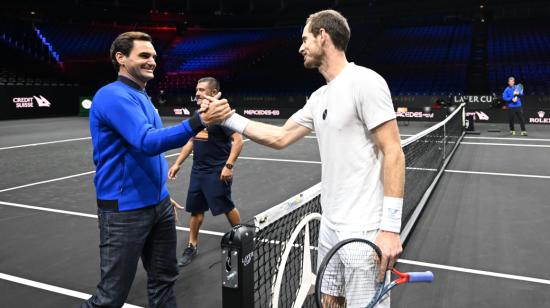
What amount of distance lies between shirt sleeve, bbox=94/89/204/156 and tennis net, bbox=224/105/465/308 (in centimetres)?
67

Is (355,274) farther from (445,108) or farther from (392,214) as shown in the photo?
(445,108)

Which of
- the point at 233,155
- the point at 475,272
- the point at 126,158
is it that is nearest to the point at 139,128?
→ the point at 126,158

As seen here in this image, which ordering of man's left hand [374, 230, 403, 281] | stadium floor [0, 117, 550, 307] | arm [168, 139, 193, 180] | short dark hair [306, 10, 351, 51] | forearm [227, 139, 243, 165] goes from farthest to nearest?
arm [168, 139, 193, 180], forearm [227, 139, 243, 165], stadium floor [0, 117, 550, 307], short dark hair [306, 10, 351, 51], man's left hand [374, 230, 403, 281]

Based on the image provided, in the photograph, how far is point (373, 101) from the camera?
2.16 meters

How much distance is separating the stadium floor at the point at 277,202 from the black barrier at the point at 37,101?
46.1 feet

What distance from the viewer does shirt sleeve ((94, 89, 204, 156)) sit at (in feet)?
8.32

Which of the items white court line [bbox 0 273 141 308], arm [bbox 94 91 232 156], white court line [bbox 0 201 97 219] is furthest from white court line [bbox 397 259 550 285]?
white court line [bbox 0 201 97 219]

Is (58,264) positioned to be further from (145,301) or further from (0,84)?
(0,84)

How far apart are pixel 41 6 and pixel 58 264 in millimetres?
32000

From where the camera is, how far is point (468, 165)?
10352 mm

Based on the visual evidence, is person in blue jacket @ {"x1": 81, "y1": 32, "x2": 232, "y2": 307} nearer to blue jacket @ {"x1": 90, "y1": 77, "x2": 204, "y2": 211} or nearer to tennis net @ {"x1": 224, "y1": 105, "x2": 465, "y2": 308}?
blue jacket @ {"x1": 90, "y1": 77, "x2": 204, "y2": 211}

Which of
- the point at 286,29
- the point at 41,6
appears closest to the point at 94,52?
the point at 41,6

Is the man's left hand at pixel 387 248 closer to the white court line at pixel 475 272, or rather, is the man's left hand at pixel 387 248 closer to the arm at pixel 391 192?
the arm at pixel 391 192

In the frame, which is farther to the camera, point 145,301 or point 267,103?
point 267,103
